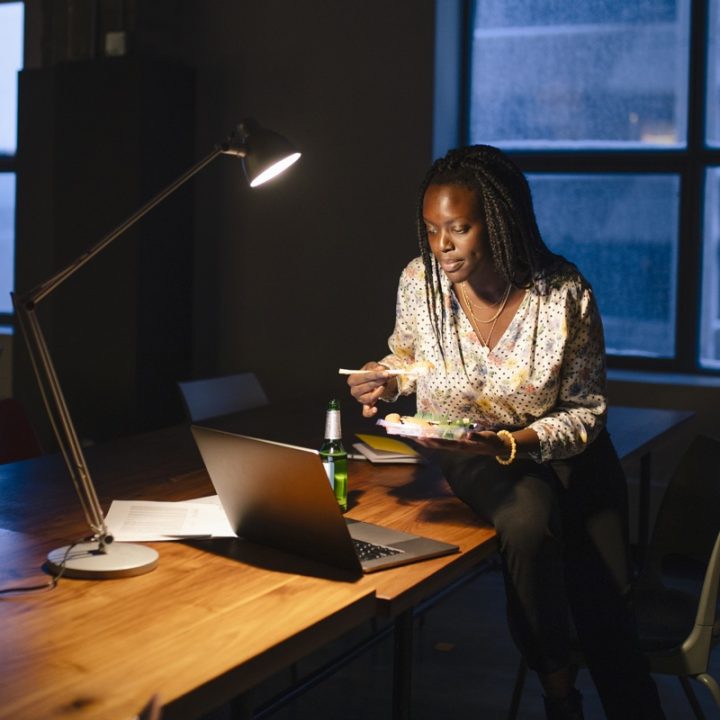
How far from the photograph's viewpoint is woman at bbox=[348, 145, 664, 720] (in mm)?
2023

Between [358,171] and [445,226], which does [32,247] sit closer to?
[358,171]

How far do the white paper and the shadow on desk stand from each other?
36 mm

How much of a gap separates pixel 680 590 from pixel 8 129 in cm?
517

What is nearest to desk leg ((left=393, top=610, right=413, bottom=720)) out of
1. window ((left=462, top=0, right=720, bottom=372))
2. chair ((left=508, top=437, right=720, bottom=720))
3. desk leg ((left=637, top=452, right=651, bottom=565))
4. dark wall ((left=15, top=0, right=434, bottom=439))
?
chair ((left=508, top=437, right=720, bottom=720))

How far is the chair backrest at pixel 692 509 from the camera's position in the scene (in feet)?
8.04

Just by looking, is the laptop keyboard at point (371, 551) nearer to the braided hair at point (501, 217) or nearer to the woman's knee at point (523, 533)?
the woman's knee at point (523, 533)

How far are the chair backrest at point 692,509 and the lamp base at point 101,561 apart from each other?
128cm

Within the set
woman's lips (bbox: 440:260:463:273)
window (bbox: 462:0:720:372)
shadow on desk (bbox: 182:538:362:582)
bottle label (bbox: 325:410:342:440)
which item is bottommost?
shadow on desk (bbox: 182:538:362:582)

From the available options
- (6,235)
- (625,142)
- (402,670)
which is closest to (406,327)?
(402,670)

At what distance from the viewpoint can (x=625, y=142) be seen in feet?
16.1

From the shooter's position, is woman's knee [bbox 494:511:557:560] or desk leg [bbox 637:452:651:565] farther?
desk leg [bbox 637:452:651:565]

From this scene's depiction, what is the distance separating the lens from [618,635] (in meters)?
2.15

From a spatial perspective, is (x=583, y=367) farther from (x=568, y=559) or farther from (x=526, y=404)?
(x=568, y=559)

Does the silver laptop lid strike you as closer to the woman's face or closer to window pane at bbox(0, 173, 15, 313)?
the woman's face
